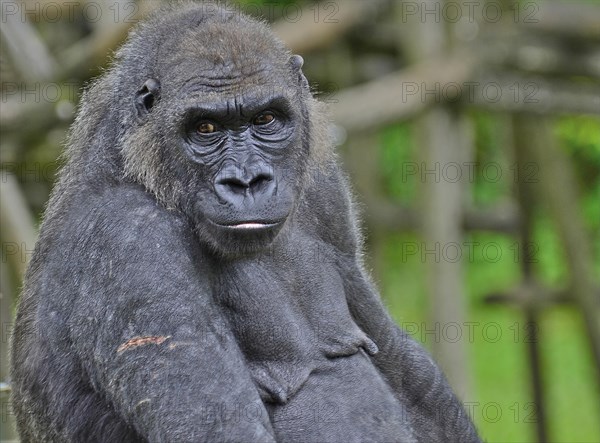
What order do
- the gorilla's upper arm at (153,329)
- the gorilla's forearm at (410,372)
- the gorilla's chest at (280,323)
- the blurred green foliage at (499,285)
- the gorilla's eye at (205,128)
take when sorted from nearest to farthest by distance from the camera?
the gorilla's upper arm at (153,329), the gorilla's eye at (205,128), the gorilla's chest at (280,323), the gorilla's forearm at (410,372), the blurred green foliage at (499,285)

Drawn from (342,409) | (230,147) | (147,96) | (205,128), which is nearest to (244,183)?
(230,147)

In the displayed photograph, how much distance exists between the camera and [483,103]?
28.8ft

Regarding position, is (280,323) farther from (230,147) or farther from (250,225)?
(230,147)

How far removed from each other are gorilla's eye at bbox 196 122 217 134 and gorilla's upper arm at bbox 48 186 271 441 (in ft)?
1.15

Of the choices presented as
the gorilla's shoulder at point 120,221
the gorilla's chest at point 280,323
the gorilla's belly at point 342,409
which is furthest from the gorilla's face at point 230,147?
the gorilla's belly at point 342,409

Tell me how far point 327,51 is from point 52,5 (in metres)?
2.65

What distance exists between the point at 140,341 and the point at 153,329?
6 centimetres

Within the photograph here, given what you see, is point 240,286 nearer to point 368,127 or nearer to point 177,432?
point 177,432

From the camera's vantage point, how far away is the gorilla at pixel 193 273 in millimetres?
4176

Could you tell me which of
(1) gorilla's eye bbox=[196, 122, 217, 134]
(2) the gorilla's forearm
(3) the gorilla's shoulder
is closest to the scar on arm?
(3) the gorilla's shoulder

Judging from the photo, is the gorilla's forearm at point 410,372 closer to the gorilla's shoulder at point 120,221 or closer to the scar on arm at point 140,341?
the gorilla's shoulder at point 120,221

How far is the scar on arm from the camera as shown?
4152mm

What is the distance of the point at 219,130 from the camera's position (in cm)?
444

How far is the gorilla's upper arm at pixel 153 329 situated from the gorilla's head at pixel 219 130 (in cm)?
17
